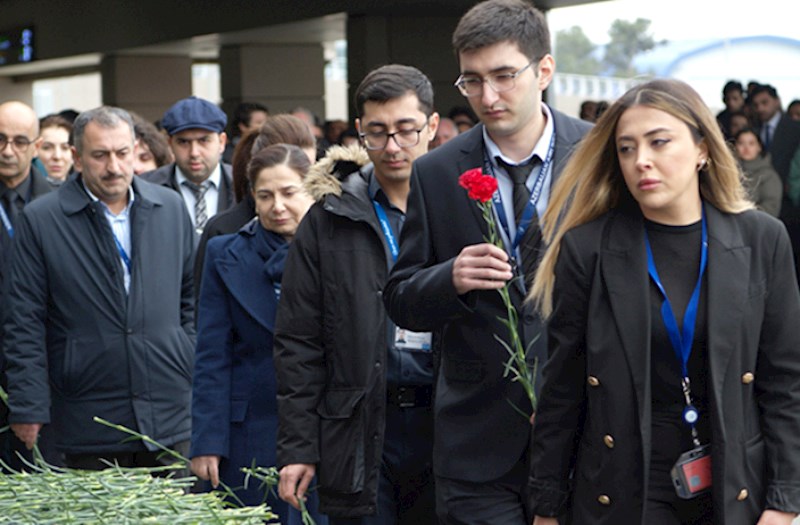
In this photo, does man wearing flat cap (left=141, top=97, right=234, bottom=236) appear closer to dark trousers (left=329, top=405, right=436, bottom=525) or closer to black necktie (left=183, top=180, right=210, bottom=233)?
black necktie (left=183, top=180, right=210, bottom=233)

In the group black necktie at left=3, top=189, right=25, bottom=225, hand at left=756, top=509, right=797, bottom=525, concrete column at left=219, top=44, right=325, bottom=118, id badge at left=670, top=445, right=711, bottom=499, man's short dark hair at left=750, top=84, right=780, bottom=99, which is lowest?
hand at left=756, top=509, right=797, bottom=525

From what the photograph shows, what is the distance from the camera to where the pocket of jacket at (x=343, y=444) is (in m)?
4.89

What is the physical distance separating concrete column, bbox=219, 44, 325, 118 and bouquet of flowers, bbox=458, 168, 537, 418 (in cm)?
1669

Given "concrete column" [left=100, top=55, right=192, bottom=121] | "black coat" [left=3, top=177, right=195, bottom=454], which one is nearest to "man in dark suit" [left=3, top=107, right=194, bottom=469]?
"black coat" [left=3, top=177, right=195, bottom=454]

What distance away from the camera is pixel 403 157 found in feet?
16.6

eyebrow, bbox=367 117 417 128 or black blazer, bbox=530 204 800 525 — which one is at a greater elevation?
eyebrow, bbox=367 117 417 128

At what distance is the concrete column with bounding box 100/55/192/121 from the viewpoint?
2347 cm

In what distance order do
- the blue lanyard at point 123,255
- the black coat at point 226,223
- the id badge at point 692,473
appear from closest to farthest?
the id badge at point 692,473 → the blue lanyard at point 123,255 → the black coat at point 226,223

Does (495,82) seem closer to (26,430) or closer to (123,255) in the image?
(123,255)

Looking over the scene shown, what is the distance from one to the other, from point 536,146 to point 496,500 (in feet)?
3.42

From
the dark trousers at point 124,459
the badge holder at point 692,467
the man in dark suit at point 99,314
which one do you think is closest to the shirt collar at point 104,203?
the man in dark suit at point 99,314

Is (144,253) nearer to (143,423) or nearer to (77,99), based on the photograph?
(143,423)

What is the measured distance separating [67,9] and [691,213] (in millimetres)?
21272

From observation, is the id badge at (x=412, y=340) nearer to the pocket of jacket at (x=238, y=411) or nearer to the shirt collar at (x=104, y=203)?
the pocket of jacket at (x=238, y=411)
